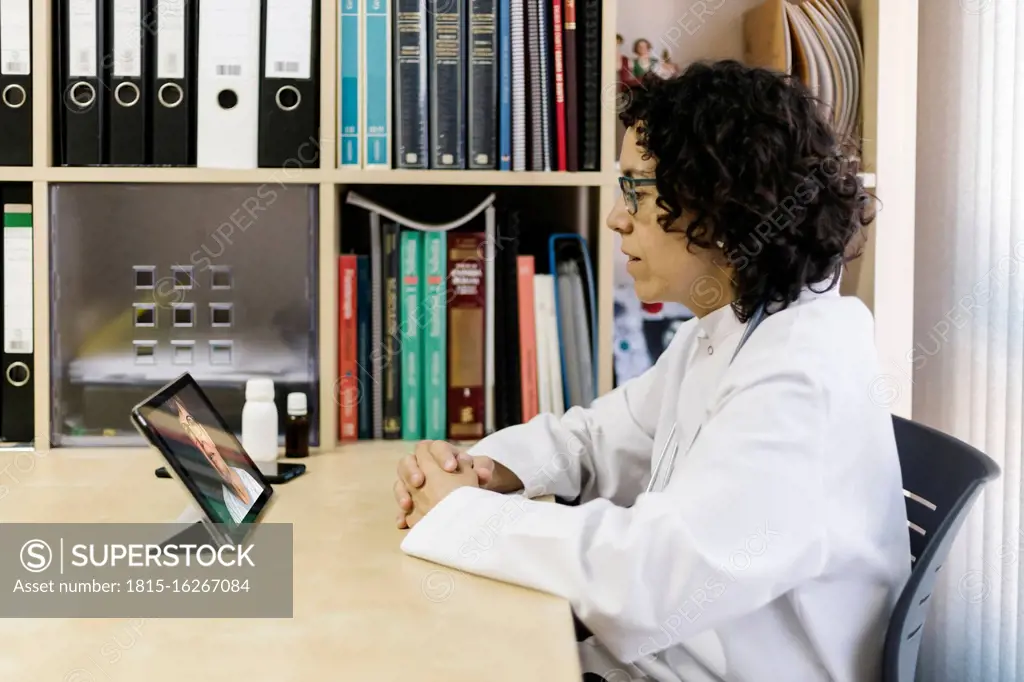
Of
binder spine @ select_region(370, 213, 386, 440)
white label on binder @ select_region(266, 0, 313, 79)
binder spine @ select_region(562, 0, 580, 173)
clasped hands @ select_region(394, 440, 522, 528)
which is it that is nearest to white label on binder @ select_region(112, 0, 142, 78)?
white label on binder @ select_region(266, 0, 313, 79)

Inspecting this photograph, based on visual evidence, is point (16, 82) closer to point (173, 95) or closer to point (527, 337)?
point (173, 95)

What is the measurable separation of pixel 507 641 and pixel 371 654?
0.12 metres

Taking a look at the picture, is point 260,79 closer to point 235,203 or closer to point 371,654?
point 235,203

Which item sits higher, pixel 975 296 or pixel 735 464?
pixel 975 296

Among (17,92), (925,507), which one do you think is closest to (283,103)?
(17,92)

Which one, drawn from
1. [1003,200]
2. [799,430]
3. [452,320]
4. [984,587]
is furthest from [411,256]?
[984,587]

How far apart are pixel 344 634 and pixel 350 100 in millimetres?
989

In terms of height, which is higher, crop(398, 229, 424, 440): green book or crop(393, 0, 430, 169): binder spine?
crop(393, 0, 430, 169): binder spine

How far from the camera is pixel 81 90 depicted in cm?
151

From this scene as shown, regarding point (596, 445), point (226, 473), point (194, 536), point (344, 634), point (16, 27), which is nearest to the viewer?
point (344, 634)

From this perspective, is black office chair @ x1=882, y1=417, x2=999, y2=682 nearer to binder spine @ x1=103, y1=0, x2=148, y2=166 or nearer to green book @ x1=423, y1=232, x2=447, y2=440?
green book @ x1=423, y1=232, x2=447, y2=440

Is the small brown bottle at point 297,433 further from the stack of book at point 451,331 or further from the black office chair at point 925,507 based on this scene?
the black office chair at point 925,507

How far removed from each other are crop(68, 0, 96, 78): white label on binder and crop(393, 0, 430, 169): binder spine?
486 millimetres

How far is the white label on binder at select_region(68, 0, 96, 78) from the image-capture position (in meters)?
1.49
